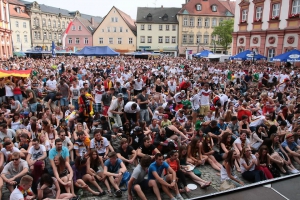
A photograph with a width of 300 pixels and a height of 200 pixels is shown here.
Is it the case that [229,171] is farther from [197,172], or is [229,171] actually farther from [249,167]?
[197,172]

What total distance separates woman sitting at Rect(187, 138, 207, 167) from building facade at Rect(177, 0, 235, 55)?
51.3 metres

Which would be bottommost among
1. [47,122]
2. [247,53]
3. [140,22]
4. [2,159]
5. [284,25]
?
[2,159]

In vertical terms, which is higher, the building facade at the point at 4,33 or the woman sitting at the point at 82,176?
the building facade at the point at 4,33

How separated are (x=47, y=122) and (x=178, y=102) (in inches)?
215

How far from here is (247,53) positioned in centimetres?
2300

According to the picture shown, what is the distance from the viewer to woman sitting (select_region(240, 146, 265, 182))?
6523mm

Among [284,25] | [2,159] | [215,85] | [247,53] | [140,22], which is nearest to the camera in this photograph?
[2,159]

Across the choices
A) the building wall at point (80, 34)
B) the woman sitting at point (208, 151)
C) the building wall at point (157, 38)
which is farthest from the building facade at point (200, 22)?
the woman sitting at point (208, 151)

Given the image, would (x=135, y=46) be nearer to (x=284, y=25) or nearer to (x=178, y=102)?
(x=284, y=25)

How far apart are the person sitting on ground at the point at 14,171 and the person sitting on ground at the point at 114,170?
1.77 metres

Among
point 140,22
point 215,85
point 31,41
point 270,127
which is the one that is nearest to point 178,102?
point 270,127

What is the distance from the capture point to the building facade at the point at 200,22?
5625 cm

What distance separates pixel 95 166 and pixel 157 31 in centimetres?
5340

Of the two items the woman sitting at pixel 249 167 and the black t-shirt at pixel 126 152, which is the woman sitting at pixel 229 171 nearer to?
the woman sitting at pixel 249 167
